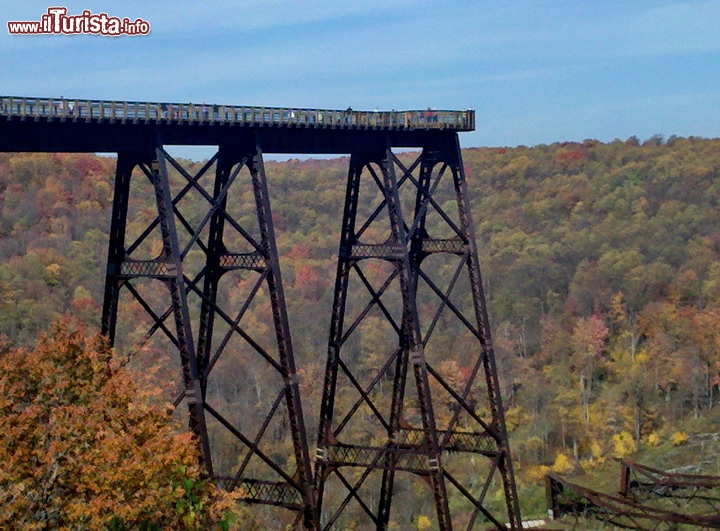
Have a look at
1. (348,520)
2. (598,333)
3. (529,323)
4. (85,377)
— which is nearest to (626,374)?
(598,333)

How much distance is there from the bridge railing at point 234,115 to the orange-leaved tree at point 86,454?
4682mm

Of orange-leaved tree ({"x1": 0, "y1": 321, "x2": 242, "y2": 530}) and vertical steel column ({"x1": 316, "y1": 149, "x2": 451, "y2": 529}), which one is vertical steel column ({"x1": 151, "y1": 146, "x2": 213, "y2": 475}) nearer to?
orange-leaved tree ({"x1": 0, "y1": 321, "x2": 242, "y2": 530})

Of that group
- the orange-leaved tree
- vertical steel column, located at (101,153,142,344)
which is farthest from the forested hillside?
the orange-leaved tree

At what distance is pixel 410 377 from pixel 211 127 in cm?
5255

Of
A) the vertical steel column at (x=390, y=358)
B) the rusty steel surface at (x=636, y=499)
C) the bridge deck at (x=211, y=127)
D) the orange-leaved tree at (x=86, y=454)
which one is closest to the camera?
the orange-leaved tree at (x=86, y=454)

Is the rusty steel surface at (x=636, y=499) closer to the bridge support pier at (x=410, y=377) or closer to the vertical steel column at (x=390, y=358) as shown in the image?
the bridge support pier at (x=410, y=377)

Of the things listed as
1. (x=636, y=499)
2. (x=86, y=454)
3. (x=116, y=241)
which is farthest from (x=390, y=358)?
(x=86, y=454)

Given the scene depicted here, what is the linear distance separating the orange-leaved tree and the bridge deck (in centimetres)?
458

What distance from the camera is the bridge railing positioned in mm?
22250

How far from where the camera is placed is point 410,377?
76.2 meters

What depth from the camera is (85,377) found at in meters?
Result: 19.9

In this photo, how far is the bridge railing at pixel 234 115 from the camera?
73.0 feet

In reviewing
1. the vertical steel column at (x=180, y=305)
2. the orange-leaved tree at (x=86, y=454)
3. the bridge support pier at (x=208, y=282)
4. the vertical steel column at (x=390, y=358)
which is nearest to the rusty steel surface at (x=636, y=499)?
the vertical steel column at (x=390, y=358)

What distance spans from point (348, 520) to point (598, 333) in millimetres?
22888
